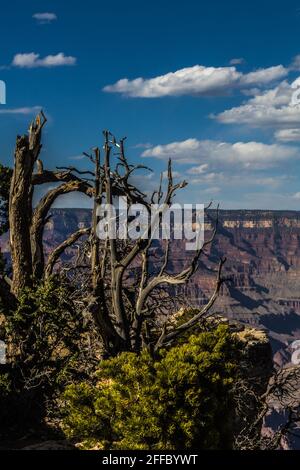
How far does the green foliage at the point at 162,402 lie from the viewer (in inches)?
571

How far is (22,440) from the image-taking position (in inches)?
739

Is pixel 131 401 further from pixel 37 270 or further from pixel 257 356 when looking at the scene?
pixel 257 356

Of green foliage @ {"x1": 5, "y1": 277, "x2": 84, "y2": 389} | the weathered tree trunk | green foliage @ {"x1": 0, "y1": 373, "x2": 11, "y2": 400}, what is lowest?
green foliage @ {"x1": 0, "y1": 373, "x2": 11, "y2": 400}

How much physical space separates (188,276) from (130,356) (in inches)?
168

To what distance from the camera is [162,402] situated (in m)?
14.6

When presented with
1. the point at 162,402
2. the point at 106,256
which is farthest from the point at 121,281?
the point at 162,402

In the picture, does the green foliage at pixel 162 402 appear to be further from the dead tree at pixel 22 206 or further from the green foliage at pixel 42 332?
the dead tree at pixel 22 206

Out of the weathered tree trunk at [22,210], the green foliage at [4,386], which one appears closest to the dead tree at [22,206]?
the weathered tree trunk at [22,210]

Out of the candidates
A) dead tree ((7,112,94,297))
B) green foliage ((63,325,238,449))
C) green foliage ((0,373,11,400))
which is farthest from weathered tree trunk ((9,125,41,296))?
green foliage ((63,325,238,449))

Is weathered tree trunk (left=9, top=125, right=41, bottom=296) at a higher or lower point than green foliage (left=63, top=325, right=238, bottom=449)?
higher

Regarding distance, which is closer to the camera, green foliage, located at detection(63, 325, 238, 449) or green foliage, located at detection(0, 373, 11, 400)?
green foliage, located at detection(63, 325, 238, 449)

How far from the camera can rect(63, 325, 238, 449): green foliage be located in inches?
571

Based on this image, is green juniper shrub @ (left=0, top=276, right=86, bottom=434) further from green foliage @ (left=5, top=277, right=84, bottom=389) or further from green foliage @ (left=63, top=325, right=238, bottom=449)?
green foliage @ (left=63, top=325, right=238, bottom=449)

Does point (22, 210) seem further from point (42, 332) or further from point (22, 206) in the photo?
point (42, 332)
